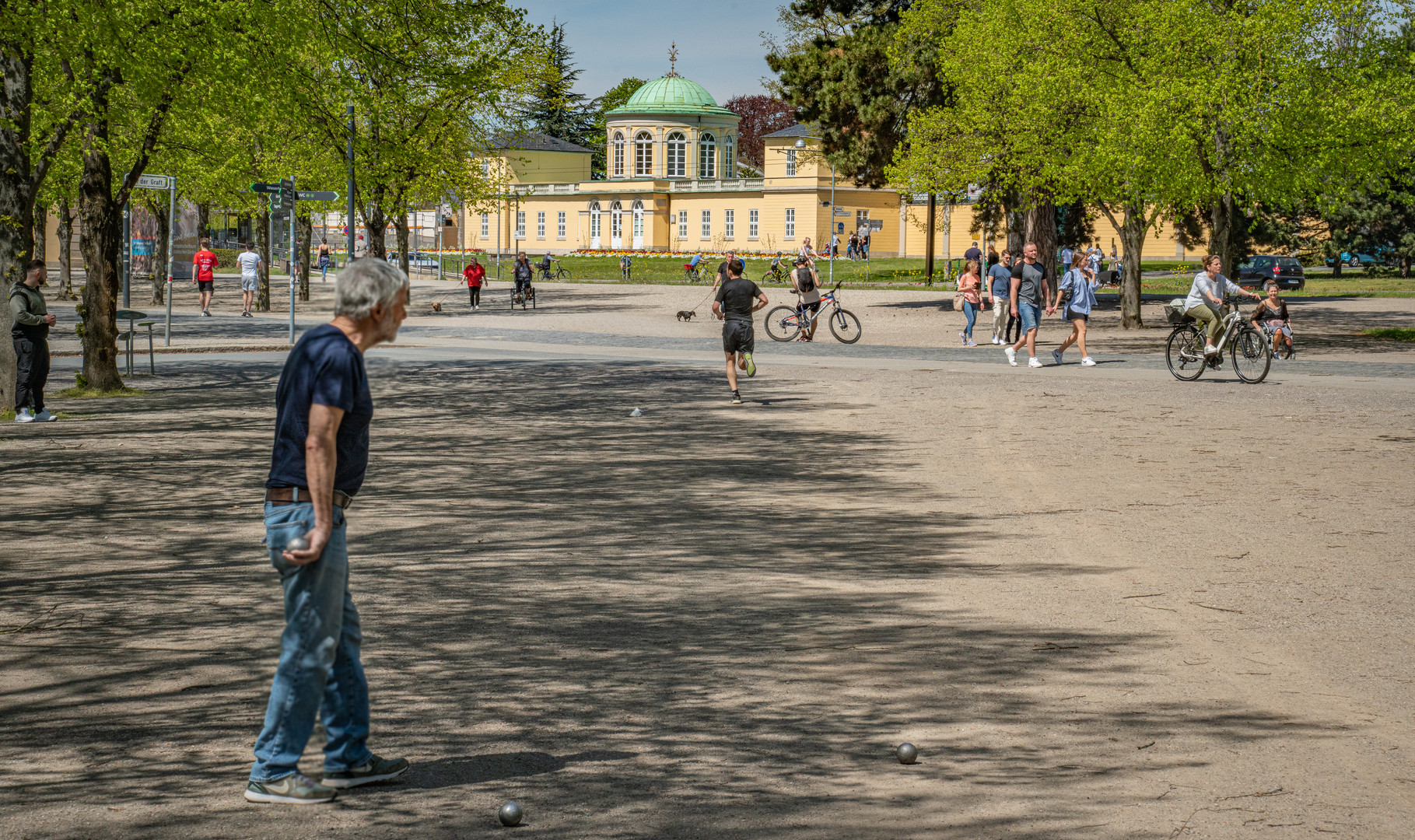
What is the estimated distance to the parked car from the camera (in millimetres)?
61812

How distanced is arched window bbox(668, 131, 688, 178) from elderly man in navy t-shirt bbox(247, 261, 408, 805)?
98.3 metres

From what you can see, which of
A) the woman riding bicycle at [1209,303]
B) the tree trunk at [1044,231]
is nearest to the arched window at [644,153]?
the tree trunk at [1044,231]

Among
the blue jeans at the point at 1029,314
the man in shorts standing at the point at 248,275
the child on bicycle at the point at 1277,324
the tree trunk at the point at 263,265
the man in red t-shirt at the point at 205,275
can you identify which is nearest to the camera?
the blue jeans at the point at 1029,314

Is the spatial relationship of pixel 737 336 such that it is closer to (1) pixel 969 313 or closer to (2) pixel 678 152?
(1) pixel 969 313

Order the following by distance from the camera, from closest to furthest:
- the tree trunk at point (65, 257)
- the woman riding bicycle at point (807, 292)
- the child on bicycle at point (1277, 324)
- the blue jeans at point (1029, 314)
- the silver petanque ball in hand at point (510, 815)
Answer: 1. the silver petanque ball in hand at point (510, 815)
2. the blue jeans at point (1029, 314)
3. the child on bicycle at point (1277, 324)
4. the woman riding bicycle at point (807, 292)
5. the tree trunk at point (65, 257)

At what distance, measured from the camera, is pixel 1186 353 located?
1942 cm

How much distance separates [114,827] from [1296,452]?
10761mm

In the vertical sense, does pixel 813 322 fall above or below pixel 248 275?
below

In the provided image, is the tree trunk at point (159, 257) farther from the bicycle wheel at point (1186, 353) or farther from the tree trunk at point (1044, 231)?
the bicycle wheel at point (1186, 353)

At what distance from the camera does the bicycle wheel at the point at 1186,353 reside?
19375 millimetres

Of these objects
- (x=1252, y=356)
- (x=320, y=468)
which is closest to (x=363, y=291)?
(x=320, y=468)

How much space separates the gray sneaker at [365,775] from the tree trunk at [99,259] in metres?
13.4

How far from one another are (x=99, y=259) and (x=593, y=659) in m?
12.8

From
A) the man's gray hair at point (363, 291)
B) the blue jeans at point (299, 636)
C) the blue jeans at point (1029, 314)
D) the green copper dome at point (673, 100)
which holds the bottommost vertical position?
the blue jeans at point (299, 636)
